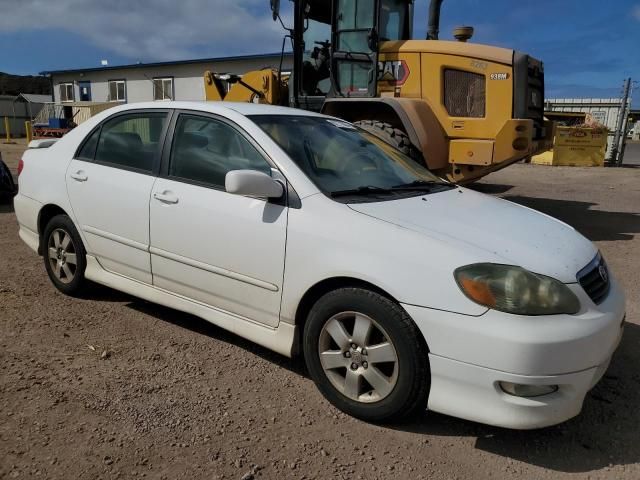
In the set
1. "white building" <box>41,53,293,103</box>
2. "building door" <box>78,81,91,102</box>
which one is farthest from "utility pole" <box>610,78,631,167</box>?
"building door" <box>78,81,91,102</box>

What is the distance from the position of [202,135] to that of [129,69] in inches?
1205

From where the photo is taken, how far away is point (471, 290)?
97.0 inches

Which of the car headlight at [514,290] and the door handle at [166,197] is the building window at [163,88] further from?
the car headlight at [514,290]

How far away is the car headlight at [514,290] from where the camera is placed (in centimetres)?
244

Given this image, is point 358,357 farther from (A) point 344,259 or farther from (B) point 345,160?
(B) point 345,160

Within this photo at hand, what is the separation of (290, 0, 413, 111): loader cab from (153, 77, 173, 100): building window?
75.3 feet

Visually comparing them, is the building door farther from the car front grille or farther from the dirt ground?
the car front grille

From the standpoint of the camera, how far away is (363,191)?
322 cm

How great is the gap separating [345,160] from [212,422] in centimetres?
180

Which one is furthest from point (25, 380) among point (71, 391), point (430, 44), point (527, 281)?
point (430, 44)

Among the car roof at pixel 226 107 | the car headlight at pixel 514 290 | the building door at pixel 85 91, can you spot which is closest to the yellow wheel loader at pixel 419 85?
the car roof at pixel 226 107

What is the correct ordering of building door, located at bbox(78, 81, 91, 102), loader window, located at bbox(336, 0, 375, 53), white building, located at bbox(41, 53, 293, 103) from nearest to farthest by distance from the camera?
loader window, located at bbox(336, 0, 375, 53) → white building, located at bbox(41, 53, 293, 103) → building door, located at bbox(78, 81, 91, 102)

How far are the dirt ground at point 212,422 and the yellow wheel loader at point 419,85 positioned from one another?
143 inches

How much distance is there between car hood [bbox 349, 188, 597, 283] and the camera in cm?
261
